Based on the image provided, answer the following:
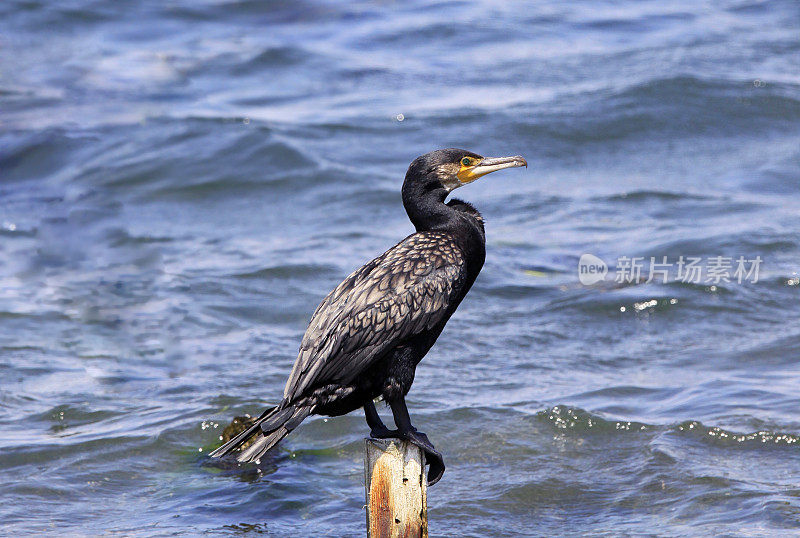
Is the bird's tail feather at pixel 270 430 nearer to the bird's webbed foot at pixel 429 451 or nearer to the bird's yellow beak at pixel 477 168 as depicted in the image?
the bird's webbed foot at pixel 429 451

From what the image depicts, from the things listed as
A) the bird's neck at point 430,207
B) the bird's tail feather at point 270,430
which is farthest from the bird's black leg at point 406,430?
the bird's neck at point 430,207

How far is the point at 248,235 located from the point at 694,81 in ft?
22.7

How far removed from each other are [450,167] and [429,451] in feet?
4.34

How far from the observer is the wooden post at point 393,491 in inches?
181

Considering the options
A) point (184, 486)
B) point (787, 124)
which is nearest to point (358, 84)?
point (787, 124)

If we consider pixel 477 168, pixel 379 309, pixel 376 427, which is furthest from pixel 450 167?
pixel 376 427

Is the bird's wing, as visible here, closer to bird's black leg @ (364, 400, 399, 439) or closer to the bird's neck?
the bird's neck

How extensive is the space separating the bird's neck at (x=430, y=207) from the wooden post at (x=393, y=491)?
1098mm

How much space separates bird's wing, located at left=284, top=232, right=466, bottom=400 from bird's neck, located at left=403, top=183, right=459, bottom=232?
0.07 meters

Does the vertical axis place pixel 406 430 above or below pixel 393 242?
above

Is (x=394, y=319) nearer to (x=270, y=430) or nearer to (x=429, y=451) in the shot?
(x=429, y=451)

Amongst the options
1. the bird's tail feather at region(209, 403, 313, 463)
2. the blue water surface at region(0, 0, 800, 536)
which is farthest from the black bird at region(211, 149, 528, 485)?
the blue water surface at region(0, 0, 800, 536)

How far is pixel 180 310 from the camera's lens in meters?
9.98

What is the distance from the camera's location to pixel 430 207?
511 centimetres
